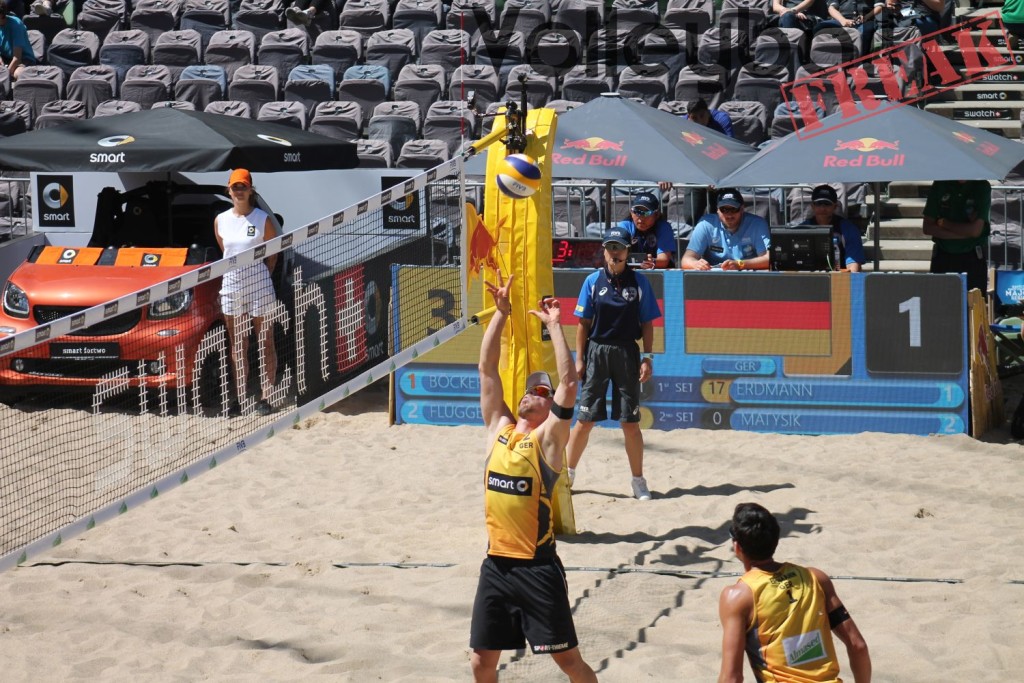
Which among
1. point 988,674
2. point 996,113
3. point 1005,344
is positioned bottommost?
point 988,674

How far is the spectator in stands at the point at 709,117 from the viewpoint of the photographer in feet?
42.8

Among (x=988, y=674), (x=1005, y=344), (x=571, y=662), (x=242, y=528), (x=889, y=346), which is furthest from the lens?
(x=1005, y=344)

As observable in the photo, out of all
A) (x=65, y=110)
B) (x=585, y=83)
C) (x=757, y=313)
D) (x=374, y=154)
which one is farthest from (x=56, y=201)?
(x=757, y=313)

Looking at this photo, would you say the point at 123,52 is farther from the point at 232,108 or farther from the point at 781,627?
the point at 781,627

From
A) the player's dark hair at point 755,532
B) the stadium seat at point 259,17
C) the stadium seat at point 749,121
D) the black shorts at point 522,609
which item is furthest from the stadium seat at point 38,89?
the player's dark hair at point 755,532

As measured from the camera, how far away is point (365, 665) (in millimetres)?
6211

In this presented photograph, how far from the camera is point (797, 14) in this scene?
1501cm

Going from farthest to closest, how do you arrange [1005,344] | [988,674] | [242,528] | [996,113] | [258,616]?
[996,113] < [1005,344] < [242,528] < [258,616] < [988,674]

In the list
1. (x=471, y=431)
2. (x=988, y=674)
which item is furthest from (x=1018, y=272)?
(x=988, y=674)

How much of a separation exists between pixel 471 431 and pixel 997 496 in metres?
4.15

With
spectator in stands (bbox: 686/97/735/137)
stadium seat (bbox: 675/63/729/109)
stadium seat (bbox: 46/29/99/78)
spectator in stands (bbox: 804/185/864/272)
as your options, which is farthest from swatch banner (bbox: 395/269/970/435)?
stadium seat (bbox: 46/29/99/78)

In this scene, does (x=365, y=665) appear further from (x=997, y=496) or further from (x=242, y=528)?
(x=997, y=496)

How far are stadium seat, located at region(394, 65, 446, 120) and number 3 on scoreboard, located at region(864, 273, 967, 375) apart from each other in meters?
7.14

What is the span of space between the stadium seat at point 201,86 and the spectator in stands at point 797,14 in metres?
6.90
